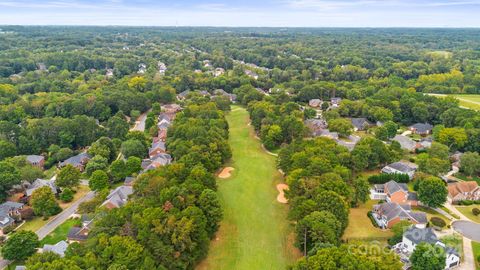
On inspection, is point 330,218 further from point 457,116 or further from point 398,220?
point 457,116

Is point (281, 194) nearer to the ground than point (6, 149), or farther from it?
nearer to the ground

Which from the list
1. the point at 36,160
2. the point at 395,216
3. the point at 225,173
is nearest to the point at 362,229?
the point at 395,216

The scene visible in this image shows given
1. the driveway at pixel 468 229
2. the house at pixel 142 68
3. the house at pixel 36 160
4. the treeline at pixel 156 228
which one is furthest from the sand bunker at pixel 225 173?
the house at pixel 142 68

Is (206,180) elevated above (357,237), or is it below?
above

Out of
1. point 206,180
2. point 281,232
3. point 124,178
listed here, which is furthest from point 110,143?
point 281,232

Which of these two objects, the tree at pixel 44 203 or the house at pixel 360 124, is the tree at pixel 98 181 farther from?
the house at pixel 360 124

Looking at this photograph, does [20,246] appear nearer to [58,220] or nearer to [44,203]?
[58,220]

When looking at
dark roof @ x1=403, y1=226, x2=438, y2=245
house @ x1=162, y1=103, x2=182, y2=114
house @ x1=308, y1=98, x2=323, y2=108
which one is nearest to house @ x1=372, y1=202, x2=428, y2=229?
dark roof @ x1=403, y1=226, x2=438, y2=245
